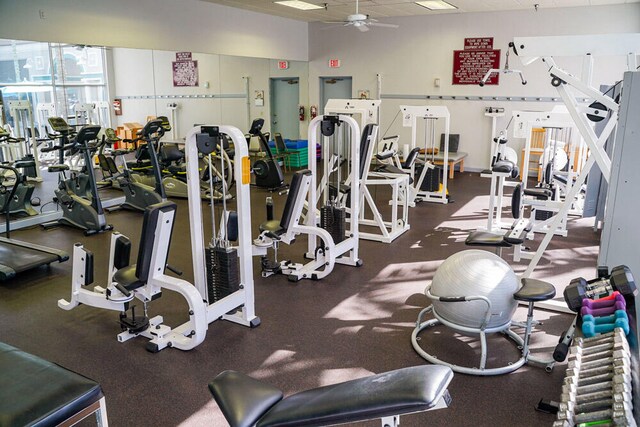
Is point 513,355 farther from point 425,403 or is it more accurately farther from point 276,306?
point 425,403

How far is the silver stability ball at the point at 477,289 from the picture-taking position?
118 inches

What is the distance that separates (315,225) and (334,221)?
25cm

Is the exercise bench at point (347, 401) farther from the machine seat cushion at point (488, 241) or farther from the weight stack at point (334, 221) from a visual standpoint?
the weight stack at point (334, 221)

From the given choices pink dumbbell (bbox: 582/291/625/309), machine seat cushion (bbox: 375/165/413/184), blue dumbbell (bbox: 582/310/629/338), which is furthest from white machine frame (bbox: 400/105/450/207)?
blue dumbbell (bbox: 582/310/629/338)

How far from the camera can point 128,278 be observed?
324 cm

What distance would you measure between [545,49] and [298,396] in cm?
318

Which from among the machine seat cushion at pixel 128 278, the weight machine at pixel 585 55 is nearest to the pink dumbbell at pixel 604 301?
the weight machine at pixel 585 55

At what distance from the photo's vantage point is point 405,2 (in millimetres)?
8484

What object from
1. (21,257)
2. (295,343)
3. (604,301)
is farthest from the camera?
(21,257)

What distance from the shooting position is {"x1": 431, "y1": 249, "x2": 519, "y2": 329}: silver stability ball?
2992mm

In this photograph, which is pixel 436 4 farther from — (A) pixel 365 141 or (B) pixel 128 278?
(B) pixel 128 278

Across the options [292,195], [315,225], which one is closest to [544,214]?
[315,225]

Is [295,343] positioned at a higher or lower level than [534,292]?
lower

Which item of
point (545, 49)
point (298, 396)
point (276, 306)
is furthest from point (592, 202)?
point (298, 396)
